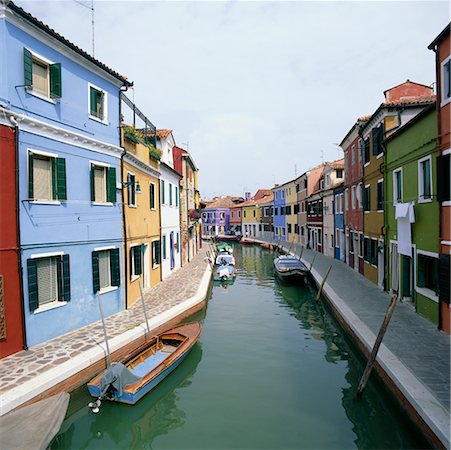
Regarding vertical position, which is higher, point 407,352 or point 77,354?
point 77,354

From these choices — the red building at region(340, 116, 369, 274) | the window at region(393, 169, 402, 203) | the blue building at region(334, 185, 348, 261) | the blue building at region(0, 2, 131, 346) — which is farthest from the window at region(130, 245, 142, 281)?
the blue building at region(334, 185, 348, 261)

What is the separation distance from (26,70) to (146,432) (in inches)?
375

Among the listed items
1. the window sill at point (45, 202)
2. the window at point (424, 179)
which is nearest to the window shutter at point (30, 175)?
the window sill at point (45, 202)

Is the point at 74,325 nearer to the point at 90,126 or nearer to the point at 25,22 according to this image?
the point at 90,126

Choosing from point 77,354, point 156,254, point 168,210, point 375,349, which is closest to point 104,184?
point 77,354

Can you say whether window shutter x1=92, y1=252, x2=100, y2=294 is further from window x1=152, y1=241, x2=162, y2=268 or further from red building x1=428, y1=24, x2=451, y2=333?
red building x1=428, y1=24, x2=451, y2=333

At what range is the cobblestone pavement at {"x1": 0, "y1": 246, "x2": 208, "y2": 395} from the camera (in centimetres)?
839

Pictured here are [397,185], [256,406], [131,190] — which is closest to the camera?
[256,406]

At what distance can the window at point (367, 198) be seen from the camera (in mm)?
19859

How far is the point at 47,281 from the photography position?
10.8 m

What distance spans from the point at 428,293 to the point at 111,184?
11607 millimetres

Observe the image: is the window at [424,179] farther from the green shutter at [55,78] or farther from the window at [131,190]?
the green shutter at [55,78]

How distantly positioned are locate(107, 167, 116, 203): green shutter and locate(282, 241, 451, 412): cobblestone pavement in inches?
394

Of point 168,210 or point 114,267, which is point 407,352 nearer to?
point 114,267
